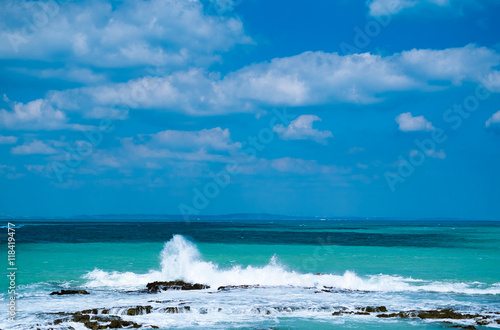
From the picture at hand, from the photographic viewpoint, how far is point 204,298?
25.9m

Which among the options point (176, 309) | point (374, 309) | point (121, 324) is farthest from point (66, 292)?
point (374, 309)

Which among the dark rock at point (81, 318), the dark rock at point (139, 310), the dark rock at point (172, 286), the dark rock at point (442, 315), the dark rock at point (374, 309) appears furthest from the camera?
the dark rock at point (172, 286)

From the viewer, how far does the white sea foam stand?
30.8 metres

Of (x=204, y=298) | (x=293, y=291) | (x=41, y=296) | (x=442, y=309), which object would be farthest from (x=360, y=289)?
(x=41, y=296)

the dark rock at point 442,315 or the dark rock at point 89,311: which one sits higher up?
the dark rock at point 89,311

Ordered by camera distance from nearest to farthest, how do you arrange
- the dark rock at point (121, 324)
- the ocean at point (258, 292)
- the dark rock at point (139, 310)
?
the dark rock at point (121, 324) → the ocean at point (258, 292) → the dark rock at point (139, 310)

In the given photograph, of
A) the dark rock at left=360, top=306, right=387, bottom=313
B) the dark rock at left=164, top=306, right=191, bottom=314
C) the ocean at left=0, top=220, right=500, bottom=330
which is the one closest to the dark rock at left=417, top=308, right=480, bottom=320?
the ocean at left=0, top=220, right=500, bottom=330

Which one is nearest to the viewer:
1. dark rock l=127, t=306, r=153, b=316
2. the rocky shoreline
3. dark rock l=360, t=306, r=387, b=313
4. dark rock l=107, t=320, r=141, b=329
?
dark rock l=107, t=320, r=141, b=329

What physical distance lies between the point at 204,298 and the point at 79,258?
24.3 m

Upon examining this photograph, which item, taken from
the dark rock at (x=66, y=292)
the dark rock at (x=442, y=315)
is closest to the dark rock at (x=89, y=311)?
the dark rock at (x=66, y=292)

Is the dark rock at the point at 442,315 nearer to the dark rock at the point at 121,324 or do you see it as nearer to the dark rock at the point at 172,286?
the dark rock at the point at 121,324

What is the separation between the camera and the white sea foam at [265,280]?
30.8 metres

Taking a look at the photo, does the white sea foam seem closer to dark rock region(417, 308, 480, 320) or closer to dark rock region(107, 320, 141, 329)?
dark rock region(417, 308, 480, 320)

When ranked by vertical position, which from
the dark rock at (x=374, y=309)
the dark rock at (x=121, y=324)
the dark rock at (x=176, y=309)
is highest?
the dark rock at (x=176, y=309)
